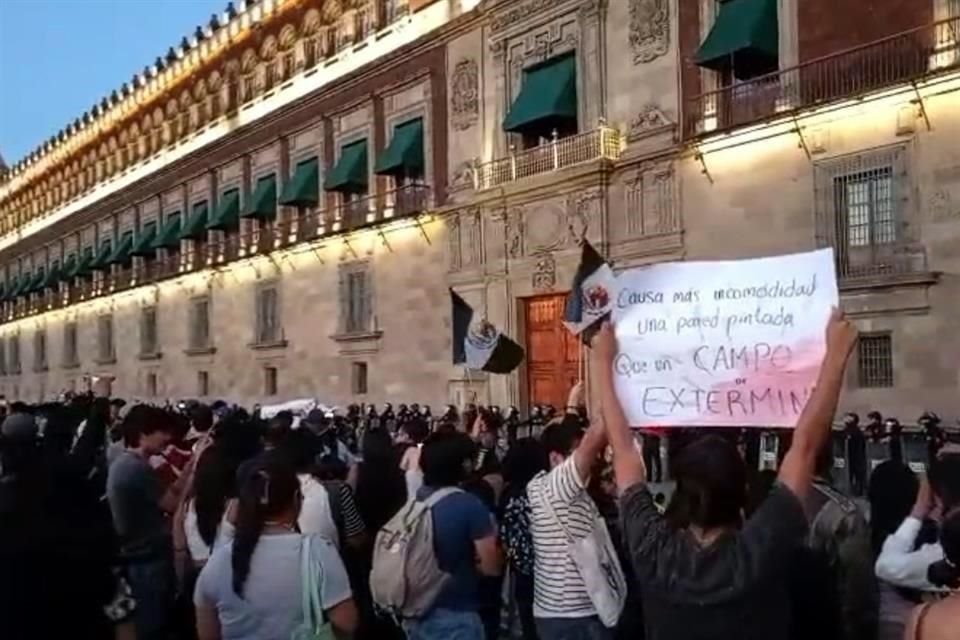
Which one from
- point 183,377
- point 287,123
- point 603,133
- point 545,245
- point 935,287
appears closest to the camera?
point 935,287

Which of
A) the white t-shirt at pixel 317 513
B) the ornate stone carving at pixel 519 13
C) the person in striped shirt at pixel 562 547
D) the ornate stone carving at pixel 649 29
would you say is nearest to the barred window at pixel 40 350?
the ornate stone carving at pixel 519 13

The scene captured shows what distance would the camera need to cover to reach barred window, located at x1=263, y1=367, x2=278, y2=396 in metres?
31.1

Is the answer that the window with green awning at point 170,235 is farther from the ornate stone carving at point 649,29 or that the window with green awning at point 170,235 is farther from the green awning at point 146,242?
the ornate stone carving at point 649,29

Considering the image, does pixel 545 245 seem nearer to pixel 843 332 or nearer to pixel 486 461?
pixel 486 461

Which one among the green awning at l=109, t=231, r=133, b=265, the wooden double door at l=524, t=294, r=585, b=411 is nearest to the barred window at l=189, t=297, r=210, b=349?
the green awning at l=109, t=231, r=133, b=265

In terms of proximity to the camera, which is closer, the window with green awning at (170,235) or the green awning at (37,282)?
the window with green awning at (170,235)

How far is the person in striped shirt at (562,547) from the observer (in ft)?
14.6

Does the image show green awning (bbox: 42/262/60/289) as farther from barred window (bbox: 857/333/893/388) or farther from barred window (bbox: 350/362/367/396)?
barred window (bbox: 857/333/893/388)

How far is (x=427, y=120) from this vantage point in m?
24.8

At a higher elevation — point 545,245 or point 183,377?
point 545,245

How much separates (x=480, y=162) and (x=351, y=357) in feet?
21.6

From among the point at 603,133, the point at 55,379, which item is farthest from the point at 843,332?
the point at 55,379

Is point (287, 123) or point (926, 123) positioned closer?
point (926, 123)

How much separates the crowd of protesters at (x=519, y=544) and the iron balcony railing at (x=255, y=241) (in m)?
18.8
